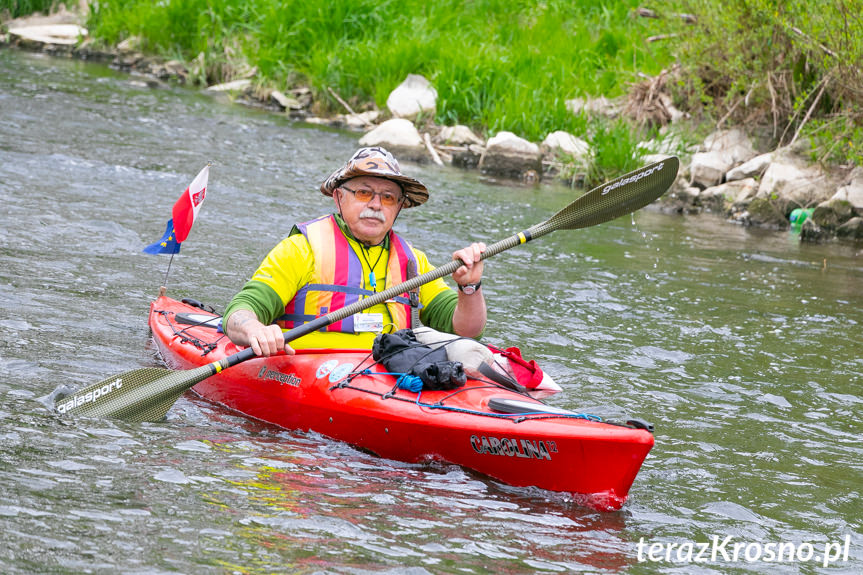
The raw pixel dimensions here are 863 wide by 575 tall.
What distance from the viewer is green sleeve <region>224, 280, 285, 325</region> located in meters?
4.18

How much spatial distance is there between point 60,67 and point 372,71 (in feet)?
16.0

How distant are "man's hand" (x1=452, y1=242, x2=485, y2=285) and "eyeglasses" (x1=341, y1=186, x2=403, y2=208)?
1.30 ft

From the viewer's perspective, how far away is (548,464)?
12.1ft

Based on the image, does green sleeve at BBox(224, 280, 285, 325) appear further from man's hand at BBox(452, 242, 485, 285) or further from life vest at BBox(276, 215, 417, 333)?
man's hand at BBox(452, 242, 485, 285)

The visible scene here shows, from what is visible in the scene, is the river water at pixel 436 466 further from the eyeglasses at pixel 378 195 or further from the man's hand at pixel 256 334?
the eyeglasses at pixel 378 195

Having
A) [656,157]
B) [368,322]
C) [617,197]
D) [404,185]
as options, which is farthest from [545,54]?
[368,322]

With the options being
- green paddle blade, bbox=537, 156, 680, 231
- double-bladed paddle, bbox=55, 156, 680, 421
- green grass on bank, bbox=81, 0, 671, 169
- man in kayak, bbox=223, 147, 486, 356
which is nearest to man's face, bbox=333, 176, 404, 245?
man in kayak, bbox=223, 147, 486, 356

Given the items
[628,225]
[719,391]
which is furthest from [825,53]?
[719,391]

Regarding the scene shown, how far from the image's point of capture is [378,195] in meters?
4.39

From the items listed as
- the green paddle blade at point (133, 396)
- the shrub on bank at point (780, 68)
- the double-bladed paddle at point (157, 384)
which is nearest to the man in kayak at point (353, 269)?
the double-bladed paddle at point (157, 384)

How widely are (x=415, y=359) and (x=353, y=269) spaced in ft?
1.67

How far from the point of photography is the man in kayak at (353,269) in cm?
431

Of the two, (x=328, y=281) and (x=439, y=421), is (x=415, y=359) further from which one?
(x=328, y=281)

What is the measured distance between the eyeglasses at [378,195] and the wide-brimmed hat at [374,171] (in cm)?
6
